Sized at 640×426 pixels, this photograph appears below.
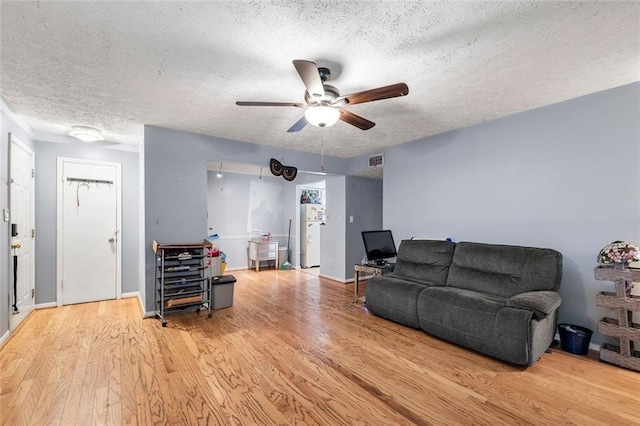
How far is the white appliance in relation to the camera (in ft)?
23.6

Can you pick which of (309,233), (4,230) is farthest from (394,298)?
(4,230)

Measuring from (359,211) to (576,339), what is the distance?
384 centimetres

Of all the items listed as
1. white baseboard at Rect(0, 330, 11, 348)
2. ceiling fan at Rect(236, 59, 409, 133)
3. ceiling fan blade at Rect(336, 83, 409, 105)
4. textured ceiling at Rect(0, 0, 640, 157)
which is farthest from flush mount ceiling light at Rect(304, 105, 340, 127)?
white baseboard at Rect(0, 330, 11, 348)

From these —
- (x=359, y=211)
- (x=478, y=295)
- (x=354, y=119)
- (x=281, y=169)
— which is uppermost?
(x=354, y=119)

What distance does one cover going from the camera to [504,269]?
10.00 ft

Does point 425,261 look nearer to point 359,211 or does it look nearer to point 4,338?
point 359,211

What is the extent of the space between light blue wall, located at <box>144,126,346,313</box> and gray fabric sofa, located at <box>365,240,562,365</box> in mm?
2624

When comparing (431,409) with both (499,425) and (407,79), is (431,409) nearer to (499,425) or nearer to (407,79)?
(499,425)

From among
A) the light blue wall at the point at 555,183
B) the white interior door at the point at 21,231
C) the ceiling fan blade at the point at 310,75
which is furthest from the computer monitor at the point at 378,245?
the white interior door at the point at 21,231

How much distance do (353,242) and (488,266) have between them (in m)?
2.91

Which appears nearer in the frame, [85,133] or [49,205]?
[85,133]

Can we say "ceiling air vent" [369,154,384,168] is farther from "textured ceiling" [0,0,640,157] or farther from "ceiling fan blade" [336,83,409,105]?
"ceiling fan blade" [336,83,409,105]

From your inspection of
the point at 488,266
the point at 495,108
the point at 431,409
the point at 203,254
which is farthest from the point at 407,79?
the point at 203,254

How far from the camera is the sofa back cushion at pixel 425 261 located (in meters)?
3.57
